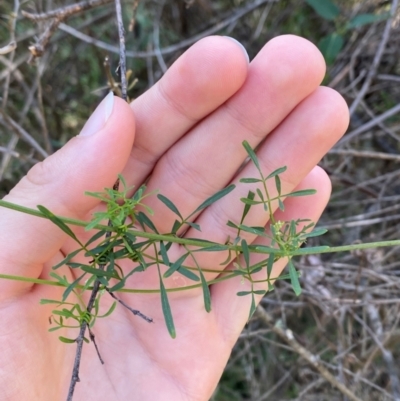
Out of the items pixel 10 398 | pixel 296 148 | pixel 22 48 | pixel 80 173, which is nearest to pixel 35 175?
pixel 80 173

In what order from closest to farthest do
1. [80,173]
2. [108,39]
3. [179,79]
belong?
[80,173]
[179,79]
[108,39]

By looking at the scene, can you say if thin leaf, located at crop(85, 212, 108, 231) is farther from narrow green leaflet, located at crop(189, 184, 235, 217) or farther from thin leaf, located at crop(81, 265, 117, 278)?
narrow green leaflet, located at crop(189, 184, 235, 217)

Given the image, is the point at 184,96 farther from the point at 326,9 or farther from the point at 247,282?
the point at 326,9

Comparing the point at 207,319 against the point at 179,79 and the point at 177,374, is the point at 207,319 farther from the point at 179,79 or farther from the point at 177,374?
the point at 179,79

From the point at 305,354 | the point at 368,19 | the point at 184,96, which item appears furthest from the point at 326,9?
the point at 305,354

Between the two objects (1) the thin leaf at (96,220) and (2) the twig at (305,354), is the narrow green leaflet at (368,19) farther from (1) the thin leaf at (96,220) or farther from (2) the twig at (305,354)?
(1) the thin leaf at (96,220)

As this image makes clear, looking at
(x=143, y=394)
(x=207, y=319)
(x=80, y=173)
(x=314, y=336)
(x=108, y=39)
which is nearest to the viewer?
(x=80, y=173)
